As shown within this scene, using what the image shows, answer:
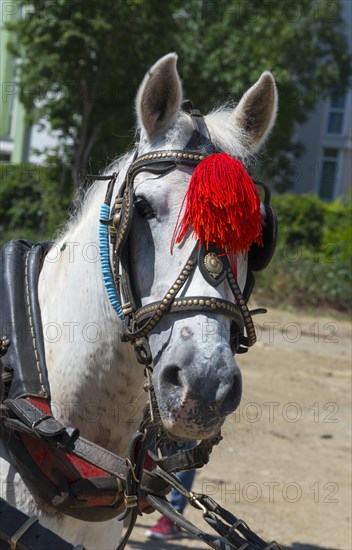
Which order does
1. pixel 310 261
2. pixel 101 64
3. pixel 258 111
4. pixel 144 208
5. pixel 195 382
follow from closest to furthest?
1. pixel 195 382
2. pixel 144 208
3. pixel 258 111
4. pixel 101 64
5. pixel 310 261

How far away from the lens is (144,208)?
2.52 meters

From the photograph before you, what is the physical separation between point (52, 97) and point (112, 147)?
1498 mm

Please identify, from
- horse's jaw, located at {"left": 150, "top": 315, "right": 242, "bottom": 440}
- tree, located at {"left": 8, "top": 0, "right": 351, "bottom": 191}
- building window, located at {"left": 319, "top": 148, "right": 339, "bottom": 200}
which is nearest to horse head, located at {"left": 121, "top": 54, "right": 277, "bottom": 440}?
horse's jaw, located at {"left": 150, "top": 315, "right": 242, "bottom": 440}

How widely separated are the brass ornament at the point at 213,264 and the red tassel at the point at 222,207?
40 mm

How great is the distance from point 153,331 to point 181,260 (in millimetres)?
222

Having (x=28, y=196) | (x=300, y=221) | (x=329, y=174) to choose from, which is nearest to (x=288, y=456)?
(x=300, y=221)

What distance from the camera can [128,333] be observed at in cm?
249

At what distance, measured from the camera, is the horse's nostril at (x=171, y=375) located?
2301mm

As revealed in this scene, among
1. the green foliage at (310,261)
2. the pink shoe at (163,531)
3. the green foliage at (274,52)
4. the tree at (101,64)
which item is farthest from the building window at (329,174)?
the pink shoe at (163,531)

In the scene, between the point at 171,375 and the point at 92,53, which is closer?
the point at 171,375

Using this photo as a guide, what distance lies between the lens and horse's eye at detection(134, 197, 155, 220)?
2518 mm

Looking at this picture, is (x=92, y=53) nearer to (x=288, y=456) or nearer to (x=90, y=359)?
(x=288, y=456)

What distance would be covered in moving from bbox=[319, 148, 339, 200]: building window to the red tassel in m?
26.9

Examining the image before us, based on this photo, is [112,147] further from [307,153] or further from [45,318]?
[307,153]
